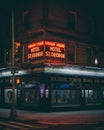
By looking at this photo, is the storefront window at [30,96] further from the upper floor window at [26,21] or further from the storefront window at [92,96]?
the upper floor window at [26,21]

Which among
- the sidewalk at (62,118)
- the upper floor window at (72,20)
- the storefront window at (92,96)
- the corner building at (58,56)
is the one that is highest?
the upper floor window at (72,20)

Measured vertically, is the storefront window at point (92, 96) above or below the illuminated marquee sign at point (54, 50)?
below

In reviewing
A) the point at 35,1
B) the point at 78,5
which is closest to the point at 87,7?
the point at 78,5

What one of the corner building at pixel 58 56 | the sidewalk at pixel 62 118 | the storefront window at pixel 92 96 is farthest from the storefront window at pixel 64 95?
the sidewalk at pixel 62 118

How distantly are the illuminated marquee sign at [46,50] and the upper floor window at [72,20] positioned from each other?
2.89 m

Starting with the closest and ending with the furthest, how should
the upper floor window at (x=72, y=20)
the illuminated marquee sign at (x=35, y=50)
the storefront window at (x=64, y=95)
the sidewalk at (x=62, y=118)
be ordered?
1. the sidewalk at (x=62, y=118)
2. the illuminated marquee sign at (x=35, y=50)
3. the storefront window at (x=64, y=95)
4. the upper floor window at (x=72, y=20)

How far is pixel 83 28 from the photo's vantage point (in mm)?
35344

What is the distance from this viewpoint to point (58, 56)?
31828 mm

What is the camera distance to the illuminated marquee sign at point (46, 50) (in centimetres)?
3095

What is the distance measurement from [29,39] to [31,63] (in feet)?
8.90

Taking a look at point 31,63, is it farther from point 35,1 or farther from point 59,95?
point 35,1

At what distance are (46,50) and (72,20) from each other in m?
5.83

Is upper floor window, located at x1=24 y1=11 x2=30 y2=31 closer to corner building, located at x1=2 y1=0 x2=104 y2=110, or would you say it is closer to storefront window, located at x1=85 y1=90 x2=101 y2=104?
corner building, located at x1=2 y1=0 x2=104 y2=110

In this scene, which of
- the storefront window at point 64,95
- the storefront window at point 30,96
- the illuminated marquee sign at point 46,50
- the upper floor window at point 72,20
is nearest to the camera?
the illuminated marquee sign at point 46,50
